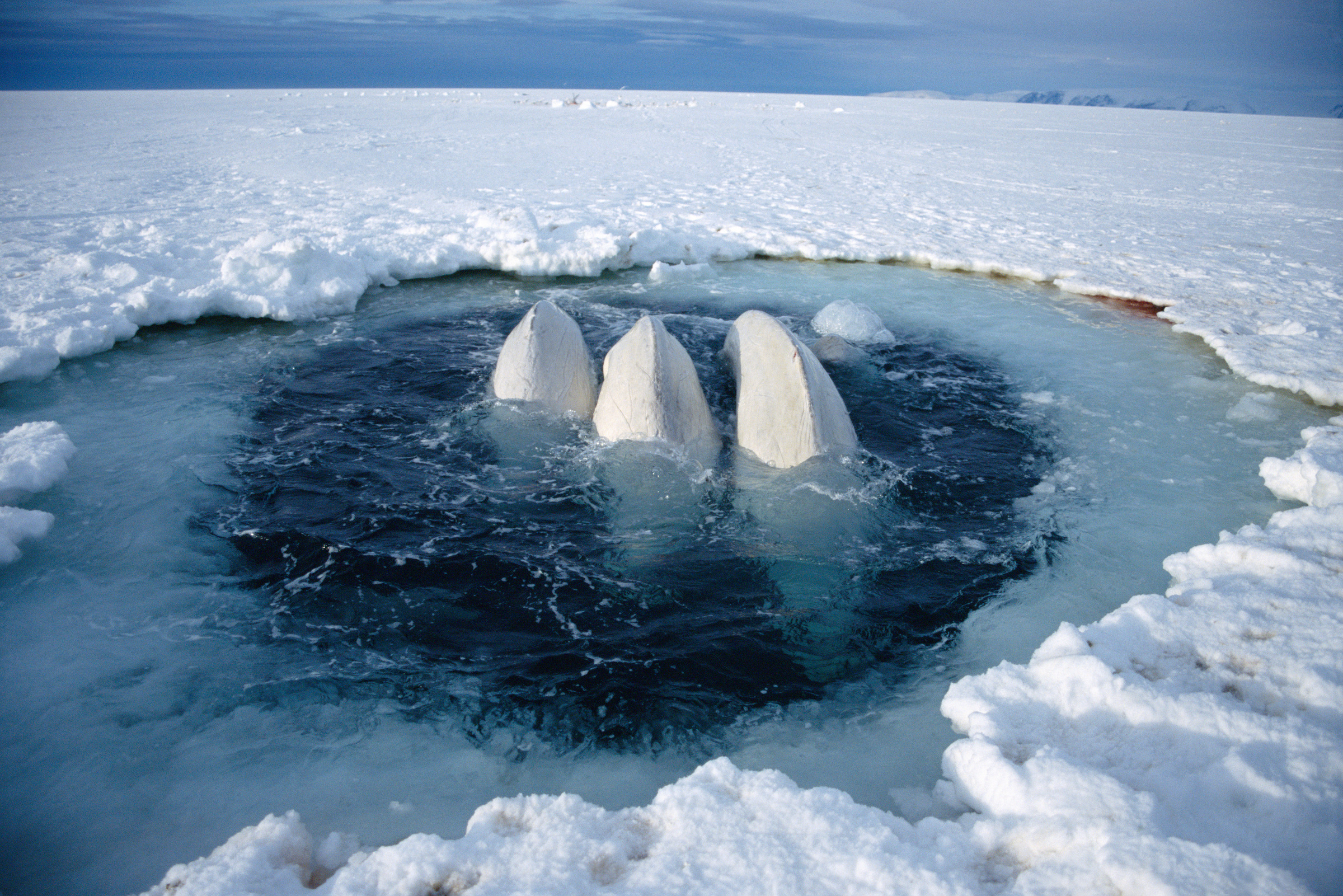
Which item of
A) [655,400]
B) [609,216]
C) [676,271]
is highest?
[609,216]

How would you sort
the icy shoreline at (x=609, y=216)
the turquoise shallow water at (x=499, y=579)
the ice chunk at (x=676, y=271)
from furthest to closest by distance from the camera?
1. the ice chunk at (x=676, y=271)
2. the icy shoreline at (x=609, y=216)
3. the turquoise shallow water at (x=499, y=579)

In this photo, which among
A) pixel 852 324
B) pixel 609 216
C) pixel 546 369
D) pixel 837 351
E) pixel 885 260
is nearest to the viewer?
pixel 546 369

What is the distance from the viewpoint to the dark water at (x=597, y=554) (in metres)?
3.85

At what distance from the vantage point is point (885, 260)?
38.7 ft

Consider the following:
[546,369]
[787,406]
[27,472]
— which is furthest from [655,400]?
[27,472]

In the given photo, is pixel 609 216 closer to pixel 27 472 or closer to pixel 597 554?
pixel 597 554

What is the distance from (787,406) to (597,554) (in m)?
1.92

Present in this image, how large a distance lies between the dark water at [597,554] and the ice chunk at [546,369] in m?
0.24

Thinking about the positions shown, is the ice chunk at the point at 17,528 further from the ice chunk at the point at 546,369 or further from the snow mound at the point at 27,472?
the ice chunk at the point at 546,369

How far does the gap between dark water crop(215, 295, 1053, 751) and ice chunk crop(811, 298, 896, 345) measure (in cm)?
146

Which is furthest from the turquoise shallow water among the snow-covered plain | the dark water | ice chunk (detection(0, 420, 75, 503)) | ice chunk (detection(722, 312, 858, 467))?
the snow-covered plain

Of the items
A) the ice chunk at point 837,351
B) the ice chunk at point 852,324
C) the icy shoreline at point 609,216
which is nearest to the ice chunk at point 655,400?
the ice chunk at point 837,351

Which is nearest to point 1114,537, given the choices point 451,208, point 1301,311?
point 1301,311

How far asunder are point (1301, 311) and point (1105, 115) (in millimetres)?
45838
